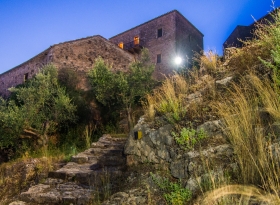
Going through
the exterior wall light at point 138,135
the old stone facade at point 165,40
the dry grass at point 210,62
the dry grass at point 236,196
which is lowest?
the dry grass at point 236,196

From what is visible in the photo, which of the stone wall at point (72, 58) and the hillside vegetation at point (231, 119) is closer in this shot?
the hillside vegetation at point (231, 119)

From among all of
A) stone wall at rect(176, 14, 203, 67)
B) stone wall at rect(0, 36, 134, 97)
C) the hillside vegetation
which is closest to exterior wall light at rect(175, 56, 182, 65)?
stone wall at rect(176, 14, 203, 67)

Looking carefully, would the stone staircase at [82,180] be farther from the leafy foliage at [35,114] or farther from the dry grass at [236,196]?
the leafy foliage at [35,114]

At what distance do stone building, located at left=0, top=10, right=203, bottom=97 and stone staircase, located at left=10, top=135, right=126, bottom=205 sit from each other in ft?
35.4

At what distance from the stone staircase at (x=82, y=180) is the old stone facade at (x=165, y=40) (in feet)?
55.1

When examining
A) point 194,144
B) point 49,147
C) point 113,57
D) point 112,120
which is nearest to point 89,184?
point 194,144

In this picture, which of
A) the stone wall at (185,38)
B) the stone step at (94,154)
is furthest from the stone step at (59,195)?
the stone wall at (185,38)

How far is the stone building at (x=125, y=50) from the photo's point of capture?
17.6 metres

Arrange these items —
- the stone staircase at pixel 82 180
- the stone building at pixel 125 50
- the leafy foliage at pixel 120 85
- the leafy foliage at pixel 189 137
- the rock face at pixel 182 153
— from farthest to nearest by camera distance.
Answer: the stone building at pixel 125 50, the leafy foliage at pixel 120 85, the stone staircase at pixel 82 180, the leafy foliage at pixel 189 137, the rock face at pixel 182 153

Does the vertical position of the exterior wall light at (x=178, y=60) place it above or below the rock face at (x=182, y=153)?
above

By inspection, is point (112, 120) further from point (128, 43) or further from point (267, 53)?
point (128, 43)

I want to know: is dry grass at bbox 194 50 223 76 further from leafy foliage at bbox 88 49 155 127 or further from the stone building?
the stone building

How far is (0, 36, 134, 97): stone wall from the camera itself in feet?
56.2

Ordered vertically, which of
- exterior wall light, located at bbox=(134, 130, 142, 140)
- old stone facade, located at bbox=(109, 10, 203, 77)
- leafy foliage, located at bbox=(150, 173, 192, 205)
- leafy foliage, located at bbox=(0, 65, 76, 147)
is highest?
old stone facade, located at bbox=(109, 10, 203, 77)
